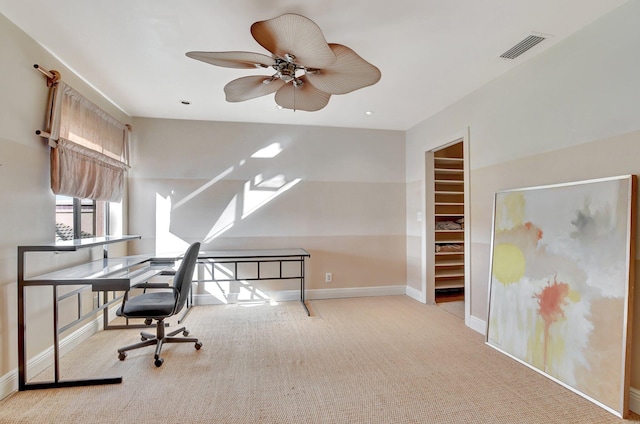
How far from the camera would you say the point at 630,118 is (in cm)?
183

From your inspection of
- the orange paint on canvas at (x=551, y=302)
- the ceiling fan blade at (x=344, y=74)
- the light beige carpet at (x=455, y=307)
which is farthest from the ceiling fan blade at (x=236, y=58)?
the light beige carpet at (x=455, y=307)

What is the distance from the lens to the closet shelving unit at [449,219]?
4.28 metres

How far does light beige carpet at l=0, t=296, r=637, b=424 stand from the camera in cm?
180

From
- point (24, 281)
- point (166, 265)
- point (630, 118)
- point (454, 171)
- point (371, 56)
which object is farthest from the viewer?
point (454, 171)

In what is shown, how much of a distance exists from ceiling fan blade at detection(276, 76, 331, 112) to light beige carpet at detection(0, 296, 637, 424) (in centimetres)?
218

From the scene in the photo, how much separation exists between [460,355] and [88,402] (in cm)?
285

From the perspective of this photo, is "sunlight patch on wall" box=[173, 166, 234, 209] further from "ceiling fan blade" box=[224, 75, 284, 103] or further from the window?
"ceiling fan blade" box=[224, 75, 284, 103]

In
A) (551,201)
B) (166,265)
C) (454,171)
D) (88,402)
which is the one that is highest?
(454,171)

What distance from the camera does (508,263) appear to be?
262cm

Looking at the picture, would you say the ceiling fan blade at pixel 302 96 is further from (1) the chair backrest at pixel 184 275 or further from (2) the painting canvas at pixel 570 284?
(2) the painting canvas at pixel 570 284

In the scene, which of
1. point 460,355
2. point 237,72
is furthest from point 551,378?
point 237,72

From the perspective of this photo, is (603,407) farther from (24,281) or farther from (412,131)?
(24,281)

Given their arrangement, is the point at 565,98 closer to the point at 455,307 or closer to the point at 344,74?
the point at 344,74

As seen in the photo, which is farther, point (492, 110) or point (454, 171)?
point (454, 171)
